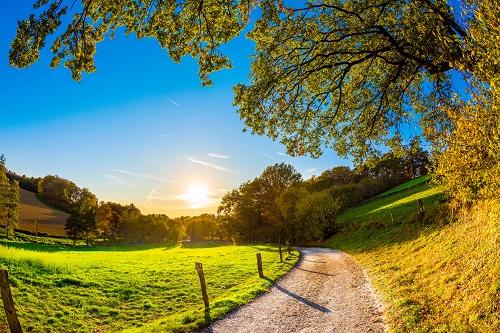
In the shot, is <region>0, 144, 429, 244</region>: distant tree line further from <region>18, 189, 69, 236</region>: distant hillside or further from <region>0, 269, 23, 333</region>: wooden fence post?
<region>0, 269, 23, 333</region>: wooden fence post

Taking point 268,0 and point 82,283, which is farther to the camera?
point 82,283

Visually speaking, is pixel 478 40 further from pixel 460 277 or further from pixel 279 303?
pixel 279 303

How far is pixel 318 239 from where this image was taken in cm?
6856

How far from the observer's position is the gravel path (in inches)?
502

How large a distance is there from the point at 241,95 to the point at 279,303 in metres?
10.6

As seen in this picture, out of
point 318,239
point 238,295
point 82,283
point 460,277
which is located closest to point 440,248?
point 460,277

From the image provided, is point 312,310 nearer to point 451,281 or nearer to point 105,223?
point 451,281

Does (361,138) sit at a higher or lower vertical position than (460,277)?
higher

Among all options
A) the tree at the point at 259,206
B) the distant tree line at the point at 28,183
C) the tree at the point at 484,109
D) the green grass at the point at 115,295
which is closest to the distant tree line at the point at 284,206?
the tree at the point at 259,206

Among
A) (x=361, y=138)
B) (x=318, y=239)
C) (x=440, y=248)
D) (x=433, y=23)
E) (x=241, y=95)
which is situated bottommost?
(x=318, y=239)

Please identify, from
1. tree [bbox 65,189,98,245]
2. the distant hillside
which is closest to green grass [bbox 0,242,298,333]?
tree [bbox 65,189,98,245]

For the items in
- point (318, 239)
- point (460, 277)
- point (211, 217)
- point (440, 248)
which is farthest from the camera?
point (211, 217)

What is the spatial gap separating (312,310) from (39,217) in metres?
128

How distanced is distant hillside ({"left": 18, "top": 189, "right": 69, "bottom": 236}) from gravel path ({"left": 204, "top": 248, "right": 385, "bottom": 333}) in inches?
4043
